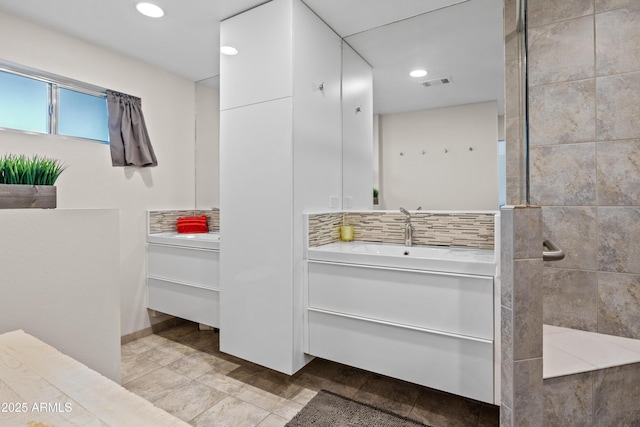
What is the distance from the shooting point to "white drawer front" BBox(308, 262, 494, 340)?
61.7 inches

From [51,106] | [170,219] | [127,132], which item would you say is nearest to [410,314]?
[170,219]

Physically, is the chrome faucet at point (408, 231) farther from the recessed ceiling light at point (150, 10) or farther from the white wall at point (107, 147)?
the white wall at point (107, 147)

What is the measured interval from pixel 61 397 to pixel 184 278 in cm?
204

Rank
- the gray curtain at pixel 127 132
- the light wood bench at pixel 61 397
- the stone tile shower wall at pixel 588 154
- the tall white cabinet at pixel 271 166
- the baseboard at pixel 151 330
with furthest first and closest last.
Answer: the baseboard at pixel 151 330, the gray curtain at pixel 127 132, the tall white cabinet at pixel 271 166, the stone tile shower wall at pixel 588 154, the light wood bench at pixel 61 397

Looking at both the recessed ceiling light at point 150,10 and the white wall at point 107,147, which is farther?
the white wall at point 107,147

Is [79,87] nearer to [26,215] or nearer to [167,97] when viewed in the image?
[167,97]

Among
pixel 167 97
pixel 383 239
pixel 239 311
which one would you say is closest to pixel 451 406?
pixel 383 239

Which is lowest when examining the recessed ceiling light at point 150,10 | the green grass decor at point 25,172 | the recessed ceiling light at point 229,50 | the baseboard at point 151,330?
the baseboard at point 151,330

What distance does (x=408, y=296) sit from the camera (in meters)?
1.73

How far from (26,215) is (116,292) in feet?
1.42

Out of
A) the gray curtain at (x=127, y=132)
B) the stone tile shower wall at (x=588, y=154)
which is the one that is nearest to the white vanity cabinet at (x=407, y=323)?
the stone tile shower wall at (x=588, y=154)

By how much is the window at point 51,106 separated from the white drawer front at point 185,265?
41.2 inches

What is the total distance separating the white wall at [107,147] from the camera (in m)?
2.28

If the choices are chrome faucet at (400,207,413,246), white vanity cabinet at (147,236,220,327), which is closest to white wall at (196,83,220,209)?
white vanity cabinet at (147,236,220,327)
